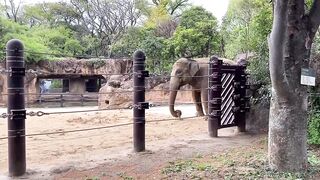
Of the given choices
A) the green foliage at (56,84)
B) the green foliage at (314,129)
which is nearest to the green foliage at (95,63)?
the green foliage at (56,84)

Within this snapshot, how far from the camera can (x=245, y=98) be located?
6.77 metres

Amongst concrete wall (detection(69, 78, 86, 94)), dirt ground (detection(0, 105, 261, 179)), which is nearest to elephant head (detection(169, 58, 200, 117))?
dirt ground (detection(0, 105, 261, 179))

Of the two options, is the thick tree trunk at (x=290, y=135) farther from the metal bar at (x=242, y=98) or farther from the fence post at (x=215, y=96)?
the metal bar at (x=242, y=98)

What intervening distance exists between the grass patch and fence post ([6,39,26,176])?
1424 millimetres

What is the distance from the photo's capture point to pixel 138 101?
16.3 ft

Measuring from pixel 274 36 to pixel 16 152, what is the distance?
105 inches

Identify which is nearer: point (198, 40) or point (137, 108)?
point (137, 108)

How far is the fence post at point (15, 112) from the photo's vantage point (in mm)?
3797

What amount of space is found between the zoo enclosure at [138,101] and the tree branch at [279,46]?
1.89 meters

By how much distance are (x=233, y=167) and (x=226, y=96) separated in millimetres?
2684

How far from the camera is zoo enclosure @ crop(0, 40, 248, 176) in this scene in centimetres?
381

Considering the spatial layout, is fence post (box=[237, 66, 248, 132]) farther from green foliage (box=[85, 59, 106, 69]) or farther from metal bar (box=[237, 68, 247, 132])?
green foliage (box=[85, 59, 106, 69])

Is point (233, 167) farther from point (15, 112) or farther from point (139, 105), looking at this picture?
point (15, 112)

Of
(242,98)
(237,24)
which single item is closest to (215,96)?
(242,98)
